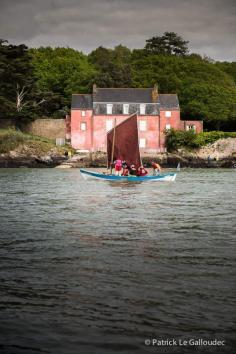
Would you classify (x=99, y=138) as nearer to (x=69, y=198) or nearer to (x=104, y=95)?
(x=104, y=95)

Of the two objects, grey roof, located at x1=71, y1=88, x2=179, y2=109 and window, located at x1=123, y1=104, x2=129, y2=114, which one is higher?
grey roof, located at x1=71, y1=88, x2=179, y2=109

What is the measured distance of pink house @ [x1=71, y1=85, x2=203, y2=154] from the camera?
86625mm

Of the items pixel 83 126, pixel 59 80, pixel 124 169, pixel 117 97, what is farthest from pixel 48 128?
pixel 124 169

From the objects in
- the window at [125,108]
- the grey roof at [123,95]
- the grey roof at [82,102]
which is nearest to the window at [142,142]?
the window at [125,108]

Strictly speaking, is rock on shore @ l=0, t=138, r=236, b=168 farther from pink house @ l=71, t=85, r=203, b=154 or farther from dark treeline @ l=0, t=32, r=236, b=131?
dark treeline @ l=0, t=32, r=236, b=131

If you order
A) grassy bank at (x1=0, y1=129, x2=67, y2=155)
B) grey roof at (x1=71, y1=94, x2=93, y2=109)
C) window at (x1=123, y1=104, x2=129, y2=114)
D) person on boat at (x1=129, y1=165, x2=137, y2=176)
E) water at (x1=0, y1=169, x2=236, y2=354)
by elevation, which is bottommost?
water at (x1=0, y1=169, x2=236, y2=354)

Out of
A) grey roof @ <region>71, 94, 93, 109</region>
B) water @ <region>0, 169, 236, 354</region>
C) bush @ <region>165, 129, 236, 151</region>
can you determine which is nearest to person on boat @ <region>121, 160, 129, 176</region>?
water @ <region>0, 169, 236, 354</region>

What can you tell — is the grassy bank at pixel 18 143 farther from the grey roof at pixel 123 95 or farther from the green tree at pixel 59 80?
the grey roof at pixel 123 95

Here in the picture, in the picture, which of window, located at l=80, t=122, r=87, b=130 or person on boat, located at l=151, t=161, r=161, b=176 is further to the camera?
window, located at l=80, t=122, r=87, b=130

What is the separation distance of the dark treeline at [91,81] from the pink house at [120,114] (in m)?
5.91

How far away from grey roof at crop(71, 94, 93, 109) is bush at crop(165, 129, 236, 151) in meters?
14.1

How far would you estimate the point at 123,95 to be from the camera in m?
87.0

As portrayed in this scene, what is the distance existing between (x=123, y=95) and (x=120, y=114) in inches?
121

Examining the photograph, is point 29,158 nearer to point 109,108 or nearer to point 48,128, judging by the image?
point 48,128
